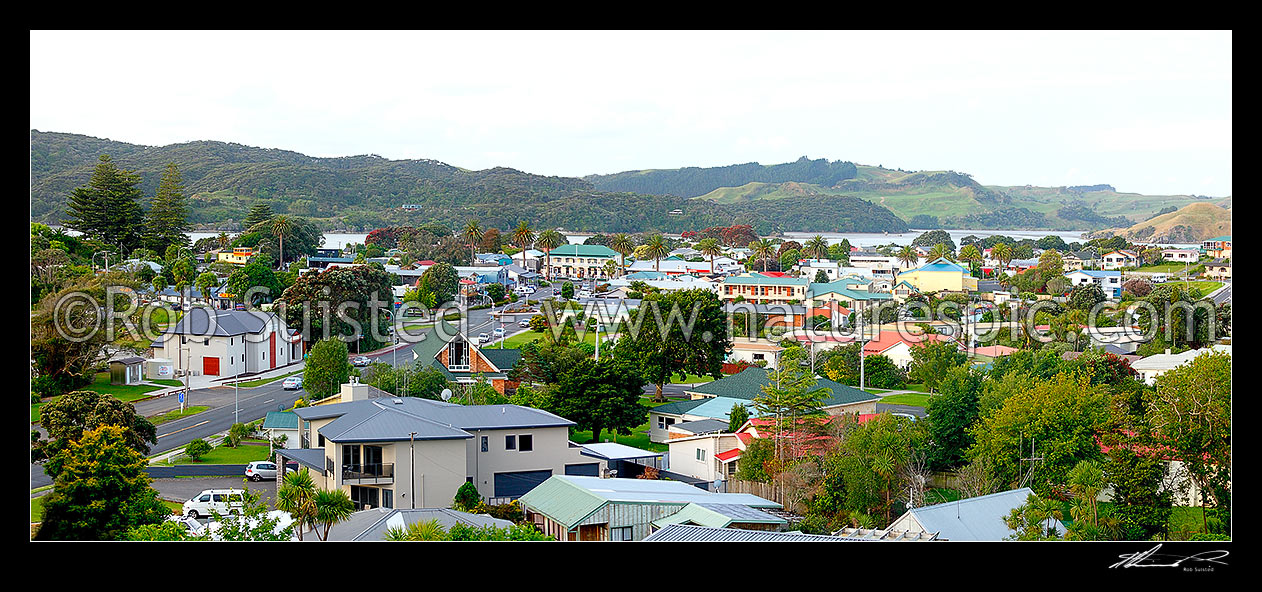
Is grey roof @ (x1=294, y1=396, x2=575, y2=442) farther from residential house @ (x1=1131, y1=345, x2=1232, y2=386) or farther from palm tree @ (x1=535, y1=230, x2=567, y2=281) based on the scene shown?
palm tree @ (x1=535, y1=230, x2=567, y2=281)

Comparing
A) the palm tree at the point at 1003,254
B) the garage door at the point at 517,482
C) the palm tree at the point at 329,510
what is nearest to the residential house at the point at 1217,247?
the palm tree at the point at 1003,254

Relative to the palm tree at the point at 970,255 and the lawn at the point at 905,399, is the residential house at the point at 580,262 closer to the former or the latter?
the palm tree at the point at 970,255

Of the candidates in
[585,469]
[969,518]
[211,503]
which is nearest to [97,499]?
[211,503]

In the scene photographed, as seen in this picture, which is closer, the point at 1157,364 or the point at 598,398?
the point at 598,398

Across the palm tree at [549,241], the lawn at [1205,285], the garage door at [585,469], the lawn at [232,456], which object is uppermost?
the palm tree at [549,241]

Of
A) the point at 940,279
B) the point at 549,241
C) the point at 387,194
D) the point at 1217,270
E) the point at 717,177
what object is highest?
the point at 717,177
